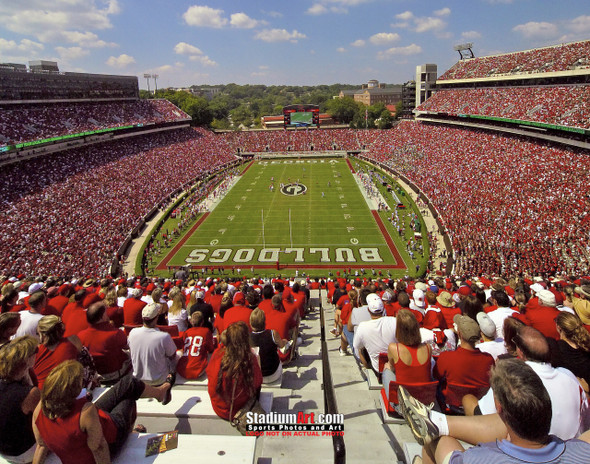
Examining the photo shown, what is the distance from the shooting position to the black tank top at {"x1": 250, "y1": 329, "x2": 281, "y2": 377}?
5.18 meters

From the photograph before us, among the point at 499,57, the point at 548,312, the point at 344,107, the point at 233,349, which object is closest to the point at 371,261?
the point at 548,312

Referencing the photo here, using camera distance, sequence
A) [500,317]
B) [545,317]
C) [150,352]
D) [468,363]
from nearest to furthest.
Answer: [468,363], [150,352], [545,317], [500,317]

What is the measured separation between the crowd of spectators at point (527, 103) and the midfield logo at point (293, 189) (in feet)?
82.6

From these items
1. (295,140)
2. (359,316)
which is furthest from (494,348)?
(295,140)

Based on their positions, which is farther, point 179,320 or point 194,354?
point 179,320

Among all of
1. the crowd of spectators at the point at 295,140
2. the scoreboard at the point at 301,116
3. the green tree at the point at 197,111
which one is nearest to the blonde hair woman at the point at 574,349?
the crowd of spectators at the point at 295,140

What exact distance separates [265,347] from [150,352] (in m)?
1.55

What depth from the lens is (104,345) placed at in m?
5.33

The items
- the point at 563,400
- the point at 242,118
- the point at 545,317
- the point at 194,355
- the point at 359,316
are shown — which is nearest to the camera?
the point at 563,400

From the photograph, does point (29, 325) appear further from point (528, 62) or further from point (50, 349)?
point (528, 62)

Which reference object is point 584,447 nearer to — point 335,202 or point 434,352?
point 434,352

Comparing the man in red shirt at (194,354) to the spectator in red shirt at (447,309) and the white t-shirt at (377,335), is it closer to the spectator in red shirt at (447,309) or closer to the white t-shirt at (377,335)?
the white t-shirt at (377,335)

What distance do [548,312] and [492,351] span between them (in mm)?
2203

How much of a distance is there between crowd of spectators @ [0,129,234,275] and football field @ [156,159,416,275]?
5469 mm
